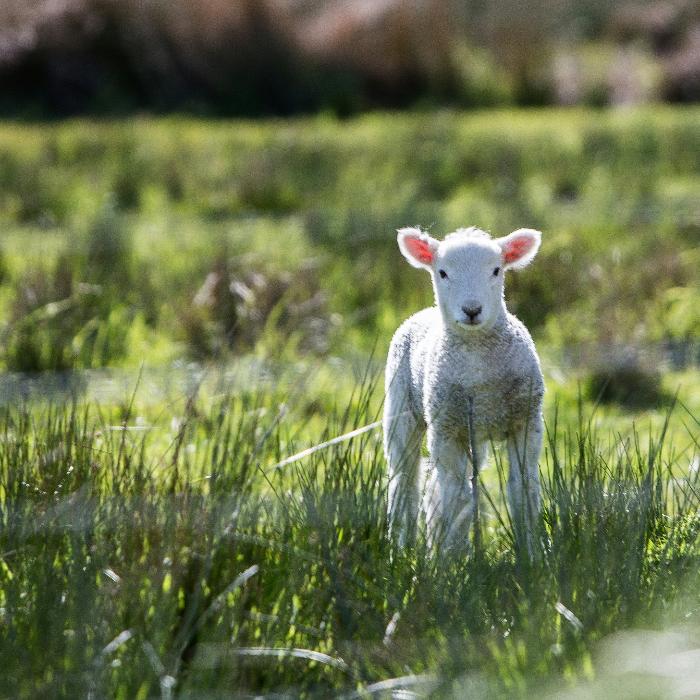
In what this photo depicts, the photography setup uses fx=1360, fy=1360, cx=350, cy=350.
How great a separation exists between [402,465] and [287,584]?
635 mm

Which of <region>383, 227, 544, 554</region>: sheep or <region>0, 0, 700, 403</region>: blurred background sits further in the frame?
<region>0, 0, 700, 403</region>: blurred background

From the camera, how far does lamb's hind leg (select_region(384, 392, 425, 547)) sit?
3465 millimetres

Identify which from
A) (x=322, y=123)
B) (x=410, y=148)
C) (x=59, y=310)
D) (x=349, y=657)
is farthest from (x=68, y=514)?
(x=322, y=123)

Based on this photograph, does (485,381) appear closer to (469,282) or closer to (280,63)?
(469,282)

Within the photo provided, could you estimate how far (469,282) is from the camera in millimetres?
3688

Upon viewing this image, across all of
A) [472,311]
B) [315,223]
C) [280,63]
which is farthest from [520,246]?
[280,63]

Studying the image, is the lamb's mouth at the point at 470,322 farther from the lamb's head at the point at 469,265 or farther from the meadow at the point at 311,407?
the meadow at the point at 311,407

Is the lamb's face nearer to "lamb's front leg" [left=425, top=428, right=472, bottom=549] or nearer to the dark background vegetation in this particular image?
"lamb's front leg" [left=425, top=428, right=472, bottom=549]

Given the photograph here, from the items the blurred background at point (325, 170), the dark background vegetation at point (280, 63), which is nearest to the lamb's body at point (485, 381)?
the blurred background at point (325, 170)

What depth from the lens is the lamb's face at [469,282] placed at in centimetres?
362

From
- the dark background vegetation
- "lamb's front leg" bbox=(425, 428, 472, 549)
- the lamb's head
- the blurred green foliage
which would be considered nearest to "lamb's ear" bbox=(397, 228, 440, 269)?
the lamb's head

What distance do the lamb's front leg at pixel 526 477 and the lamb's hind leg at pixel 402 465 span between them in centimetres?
26

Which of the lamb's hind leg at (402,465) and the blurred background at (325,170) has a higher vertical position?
the blurred background at (325,170)

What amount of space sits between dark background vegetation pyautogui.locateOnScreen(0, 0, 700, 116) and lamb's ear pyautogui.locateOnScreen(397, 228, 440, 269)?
11.8 metres
